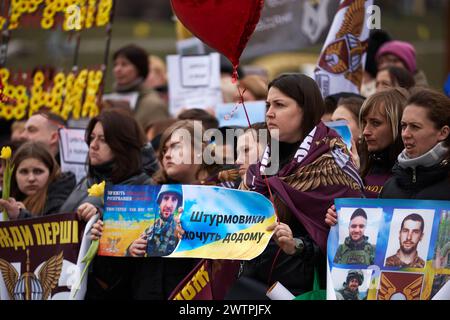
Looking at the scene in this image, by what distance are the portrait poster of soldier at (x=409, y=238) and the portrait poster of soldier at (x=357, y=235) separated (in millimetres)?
87

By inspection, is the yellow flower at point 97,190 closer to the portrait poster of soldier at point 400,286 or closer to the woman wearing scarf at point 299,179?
the woman wearing scarf at point 299,179

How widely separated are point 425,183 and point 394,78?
2.58 m

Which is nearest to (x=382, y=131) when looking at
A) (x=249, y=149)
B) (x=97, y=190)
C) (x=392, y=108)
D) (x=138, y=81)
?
(x=392, y=108)

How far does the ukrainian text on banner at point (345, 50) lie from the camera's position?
317 inches

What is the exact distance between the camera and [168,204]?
6359 mm

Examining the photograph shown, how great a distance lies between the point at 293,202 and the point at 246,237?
34cm

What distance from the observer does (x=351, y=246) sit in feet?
18.3

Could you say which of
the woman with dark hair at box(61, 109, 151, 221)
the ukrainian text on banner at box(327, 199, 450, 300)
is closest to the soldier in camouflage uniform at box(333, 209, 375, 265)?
the ukrainian text on banner at box(327, 199, 450, 300)

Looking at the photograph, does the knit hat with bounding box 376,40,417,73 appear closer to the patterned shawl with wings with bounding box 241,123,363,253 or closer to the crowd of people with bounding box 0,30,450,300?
the crowd of people with bounding box 0,30,450,300

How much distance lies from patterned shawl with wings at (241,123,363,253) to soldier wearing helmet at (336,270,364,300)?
331mm

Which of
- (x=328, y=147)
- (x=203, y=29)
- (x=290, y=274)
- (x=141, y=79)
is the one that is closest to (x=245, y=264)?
(x=290, y=274)

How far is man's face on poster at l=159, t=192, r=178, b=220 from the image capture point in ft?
20.7

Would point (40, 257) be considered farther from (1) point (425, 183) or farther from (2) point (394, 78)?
(2) point (394, 78)

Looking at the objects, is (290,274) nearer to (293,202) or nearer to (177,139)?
(293,202)
